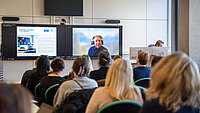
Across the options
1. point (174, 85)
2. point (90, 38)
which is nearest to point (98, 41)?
point (90, 38)

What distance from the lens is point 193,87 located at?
131 centimetres

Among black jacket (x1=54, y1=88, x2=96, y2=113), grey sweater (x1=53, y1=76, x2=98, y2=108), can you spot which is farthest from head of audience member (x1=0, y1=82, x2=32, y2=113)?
grey sweater (x1=53, y1=76, x2=98, y2=108)

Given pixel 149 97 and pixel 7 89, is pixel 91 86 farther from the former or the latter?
pixel 7 89

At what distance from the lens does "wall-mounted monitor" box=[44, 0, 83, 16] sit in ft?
23.4

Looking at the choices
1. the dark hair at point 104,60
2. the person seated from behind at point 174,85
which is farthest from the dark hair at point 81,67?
the person seated from behind at point 174,85

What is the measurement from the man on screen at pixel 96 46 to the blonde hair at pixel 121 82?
5503 mm

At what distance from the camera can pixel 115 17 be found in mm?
7684

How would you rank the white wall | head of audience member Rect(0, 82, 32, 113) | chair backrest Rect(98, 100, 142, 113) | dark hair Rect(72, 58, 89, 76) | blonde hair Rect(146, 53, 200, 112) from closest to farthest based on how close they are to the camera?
head of audience member Rect(0, 82, 32, 113) < blonde hair Rect(146, 53, 200, 112) < chair backrest Rect(98, 100, 142, 113) < dark hair Rect(72, 58, 89, 76) < the white wall

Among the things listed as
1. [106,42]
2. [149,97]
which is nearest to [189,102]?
[149,97]

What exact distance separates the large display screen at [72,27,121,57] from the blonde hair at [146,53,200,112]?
242 inches

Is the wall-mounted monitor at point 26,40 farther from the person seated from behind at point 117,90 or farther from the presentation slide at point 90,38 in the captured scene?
the person seated from behind at point 117,90

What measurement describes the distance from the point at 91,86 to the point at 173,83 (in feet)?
4.75

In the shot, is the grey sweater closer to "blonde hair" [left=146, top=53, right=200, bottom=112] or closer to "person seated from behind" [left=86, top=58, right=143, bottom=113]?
"person seated from behind" [left=86, top=58, right=143, bottom=113]

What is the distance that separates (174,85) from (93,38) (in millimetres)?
6224
